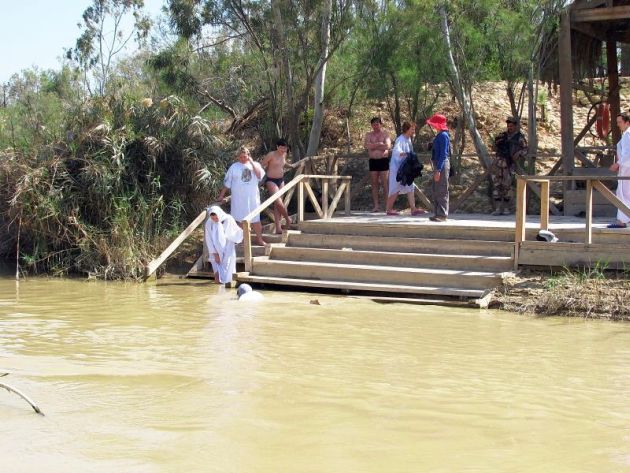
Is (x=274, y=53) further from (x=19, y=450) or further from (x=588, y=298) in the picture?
(x=19, y=450)

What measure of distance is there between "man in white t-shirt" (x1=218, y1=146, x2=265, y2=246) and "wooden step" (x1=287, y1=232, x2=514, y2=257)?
702 millimetres

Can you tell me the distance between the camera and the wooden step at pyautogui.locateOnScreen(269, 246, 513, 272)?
10945 mm

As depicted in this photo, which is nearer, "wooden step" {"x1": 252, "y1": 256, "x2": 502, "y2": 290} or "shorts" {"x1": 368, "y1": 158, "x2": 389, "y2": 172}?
"wooden step" {"x1": 252, "y1": 256, "x2": 502, "y2": 290}

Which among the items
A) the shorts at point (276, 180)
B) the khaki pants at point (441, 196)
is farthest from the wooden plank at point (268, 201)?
the khaki pants at point (441, 196)

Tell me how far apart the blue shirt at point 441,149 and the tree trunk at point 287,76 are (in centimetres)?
454

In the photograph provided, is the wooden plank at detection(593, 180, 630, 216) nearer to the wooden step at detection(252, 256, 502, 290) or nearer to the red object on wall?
the wooden step at detection(252, 256, 502, 290)

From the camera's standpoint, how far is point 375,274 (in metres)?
11.3

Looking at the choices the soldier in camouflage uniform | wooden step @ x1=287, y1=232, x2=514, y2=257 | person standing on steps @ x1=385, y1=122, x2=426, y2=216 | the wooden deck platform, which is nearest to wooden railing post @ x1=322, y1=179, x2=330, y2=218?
the wooden deck platform

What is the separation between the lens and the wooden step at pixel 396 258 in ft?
35.9

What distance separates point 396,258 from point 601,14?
17.4 ft

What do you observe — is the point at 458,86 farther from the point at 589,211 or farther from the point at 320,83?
the point at 589,211

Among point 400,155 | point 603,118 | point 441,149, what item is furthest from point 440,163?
point 603,118

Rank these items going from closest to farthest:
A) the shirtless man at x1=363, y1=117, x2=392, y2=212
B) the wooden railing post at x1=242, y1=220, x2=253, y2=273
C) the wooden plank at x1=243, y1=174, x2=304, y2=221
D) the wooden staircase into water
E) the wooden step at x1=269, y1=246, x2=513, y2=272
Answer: the wooden staircase into water, the wooden step at x1=269, y1=246, x2=513, y2=272, the wooden railing post at x1=242, y1=220, x2=253, y2=273, the wooden plank at x1=243, y1=174, x2=304, y2=221, the shirtless man at x1=363, y1=117, x2=392, y2=212

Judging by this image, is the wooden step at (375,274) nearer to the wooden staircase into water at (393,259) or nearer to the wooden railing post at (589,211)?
the wooden staircase into water at (393,259)
